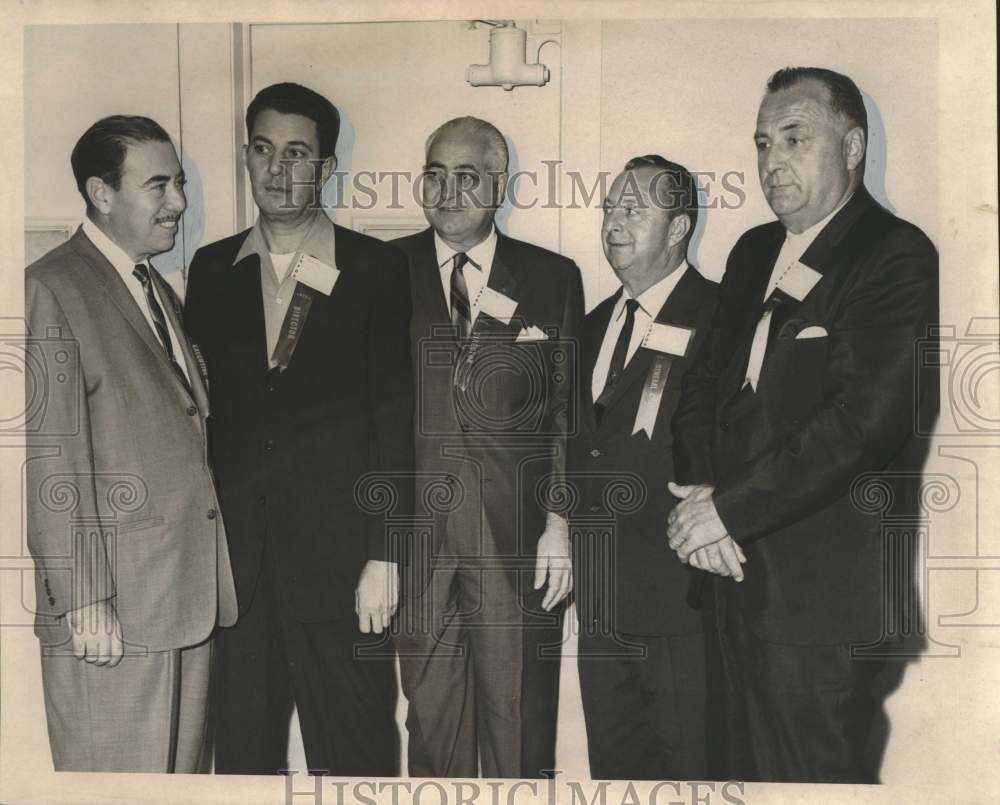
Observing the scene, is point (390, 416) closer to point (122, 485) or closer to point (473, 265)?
point (473, 265)

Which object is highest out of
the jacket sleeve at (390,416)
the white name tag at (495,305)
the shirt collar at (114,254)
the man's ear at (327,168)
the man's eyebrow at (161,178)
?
the man's ear at (327,168)

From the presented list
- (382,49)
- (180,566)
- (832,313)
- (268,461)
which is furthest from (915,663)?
(382,49)

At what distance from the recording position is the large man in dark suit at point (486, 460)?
2600 mm

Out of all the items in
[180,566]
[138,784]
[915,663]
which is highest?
[180,566]

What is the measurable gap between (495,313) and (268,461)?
65cm

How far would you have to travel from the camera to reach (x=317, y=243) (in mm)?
2645

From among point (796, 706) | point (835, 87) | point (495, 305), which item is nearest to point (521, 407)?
point (495, 305)

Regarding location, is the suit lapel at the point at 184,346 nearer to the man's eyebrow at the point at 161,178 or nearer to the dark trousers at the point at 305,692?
the man's eyebrow at the point at 161,178

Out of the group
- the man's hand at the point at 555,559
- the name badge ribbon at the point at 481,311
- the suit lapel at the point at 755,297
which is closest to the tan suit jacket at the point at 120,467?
the name badge ribbon at the point at 481,311

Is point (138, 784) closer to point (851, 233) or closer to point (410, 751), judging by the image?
point (410, 751)

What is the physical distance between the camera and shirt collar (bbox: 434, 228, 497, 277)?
2629 mm

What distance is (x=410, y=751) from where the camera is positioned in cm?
264

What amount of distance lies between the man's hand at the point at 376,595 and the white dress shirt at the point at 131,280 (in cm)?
64

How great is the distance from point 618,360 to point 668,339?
128mm
